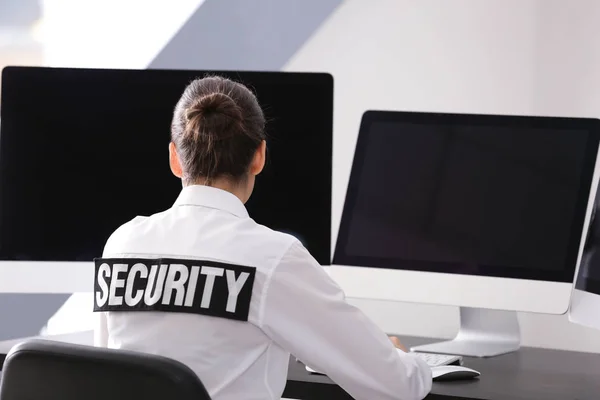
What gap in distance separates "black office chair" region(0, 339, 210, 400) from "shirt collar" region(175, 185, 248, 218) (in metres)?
0.34

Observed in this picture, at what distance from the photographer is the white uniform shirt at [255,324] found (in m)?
1.42

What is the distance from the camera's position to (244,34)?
122 inches

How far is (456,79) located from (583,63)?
37 cm

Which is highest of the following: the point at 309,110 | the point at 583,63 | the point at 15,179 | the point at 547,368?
the point at 583,63

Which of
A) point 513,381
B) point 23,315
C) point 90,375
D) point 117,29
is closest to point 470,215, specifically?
point 513,381


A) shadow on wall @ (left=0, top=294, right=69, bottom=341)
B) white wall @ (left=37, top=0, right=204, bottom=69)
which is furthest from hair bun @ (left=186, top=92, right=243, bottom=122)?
shadow on wall @ (left=0, top=294, right=69, bottom=341)

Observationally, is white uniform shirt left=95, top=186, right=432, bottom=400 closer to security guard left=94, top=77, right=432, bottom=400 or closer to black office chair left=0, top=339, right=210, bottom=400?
security guard left=94, top=77, right=432, bottom=400

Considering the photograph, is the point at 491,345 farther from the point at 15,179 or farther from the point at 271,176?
the point at 15,179

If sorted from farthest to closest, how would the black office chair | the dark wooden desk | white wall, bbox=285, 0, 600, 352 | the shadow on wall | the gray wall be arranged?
the shadow on wall < the gray wall < white wall, bbox=285, 0, 600, 352 < the dark wooden desk < the black office chair

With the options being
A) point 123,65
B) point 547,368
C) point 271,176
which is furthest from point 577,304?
point 123,65

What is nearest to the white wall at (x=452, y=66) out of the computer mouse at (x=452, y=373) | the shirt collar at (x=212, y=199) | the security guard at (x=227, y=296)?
the computer mouse at (x=452, y=373)

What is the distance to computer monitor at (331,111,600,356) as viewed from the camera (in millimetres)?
Answer: 2039

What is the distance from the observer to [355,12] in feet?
9.68

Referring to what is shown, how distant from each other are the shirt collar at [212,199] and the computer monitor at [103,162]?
0.67 m
